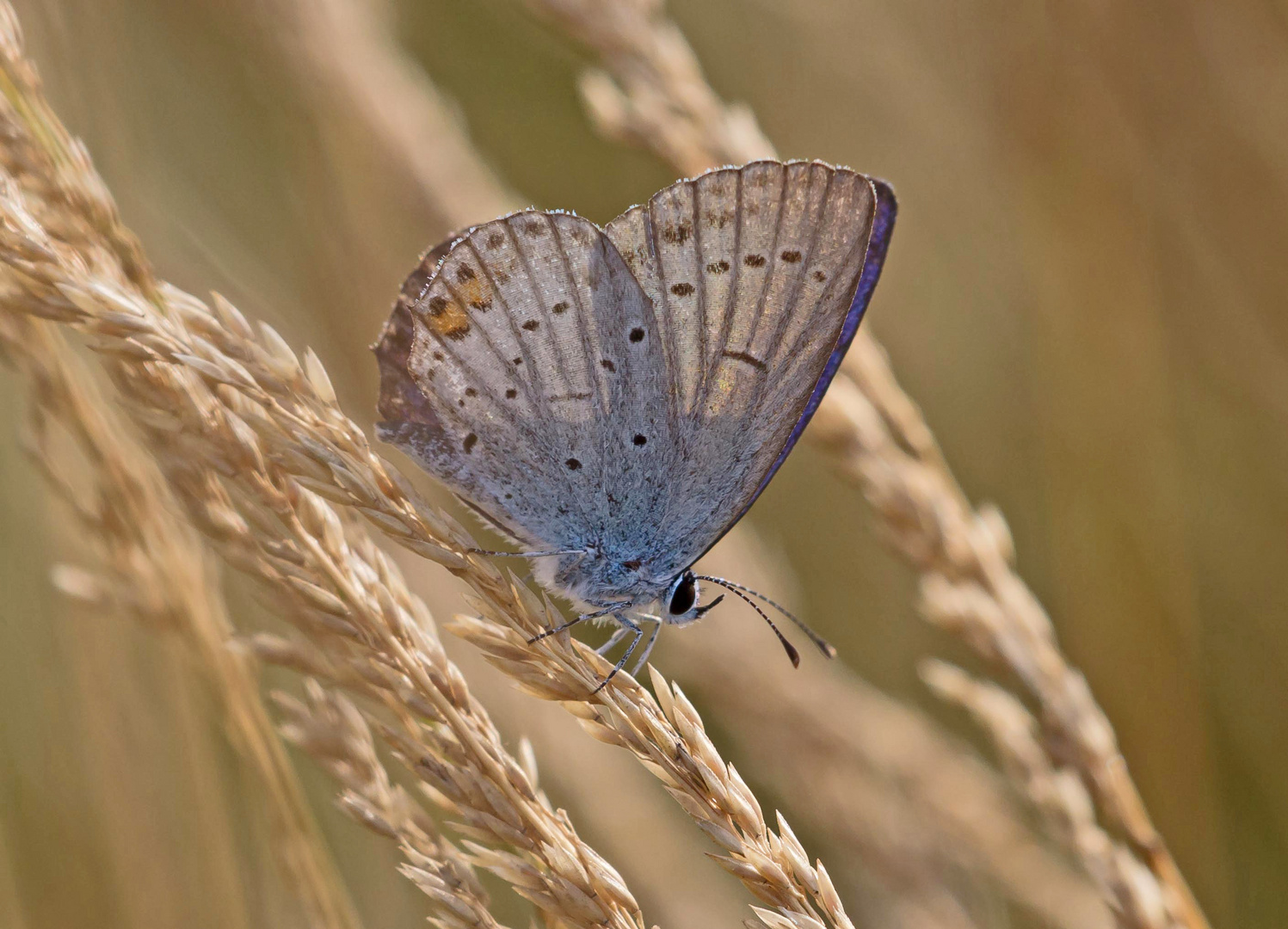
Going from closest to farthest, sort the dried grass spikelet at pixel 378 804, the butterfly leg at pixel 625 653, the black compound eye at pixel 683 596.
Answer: the dried grass spikelet at pixel 378 804 → the butterfly leg at pixel 625 653 → the black compound eye at pixel 683 596

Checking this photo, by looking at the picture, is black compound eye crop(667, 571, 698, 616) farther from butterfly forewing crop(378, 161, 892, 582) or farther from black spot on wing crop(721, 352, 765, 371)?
black spot on wing crop(721, 352, 765, 371)

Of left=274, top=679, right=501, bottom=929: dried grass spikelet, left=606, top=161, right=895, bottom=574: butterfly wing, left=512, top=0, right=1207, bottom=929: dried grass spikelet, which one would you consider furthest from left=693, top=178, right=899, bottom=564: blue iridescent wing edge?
left=274, top=679, right=501, bottom=929: dried grass spikelet

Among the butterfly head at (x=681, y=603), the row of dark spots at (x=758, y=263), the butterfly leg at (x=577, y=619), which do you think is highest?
the row of dark spots at (x=758, y=263)

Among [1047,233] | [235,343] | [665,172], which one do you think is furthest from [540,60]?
[235,343]

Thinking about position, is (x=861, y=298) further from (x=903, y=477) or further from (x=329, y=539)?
(x=329, y=539)

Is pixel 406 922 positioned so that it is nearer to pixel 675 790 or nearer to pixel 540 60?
pixel 675 790

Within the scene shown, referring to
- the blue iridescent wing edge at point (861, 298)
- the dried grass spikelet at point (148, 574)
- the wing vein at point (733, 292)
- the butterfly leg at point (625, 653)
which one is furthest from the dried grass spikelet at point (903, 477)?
the dried grass spikelet at point (148, 574)

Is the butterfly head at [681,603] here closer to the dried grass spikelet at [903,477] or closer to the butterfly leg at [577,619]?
the butterfly leg at [577,619]

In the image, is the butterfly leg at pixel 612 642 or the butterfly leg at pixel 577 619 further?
the butterfly leg at pixel 612 642
